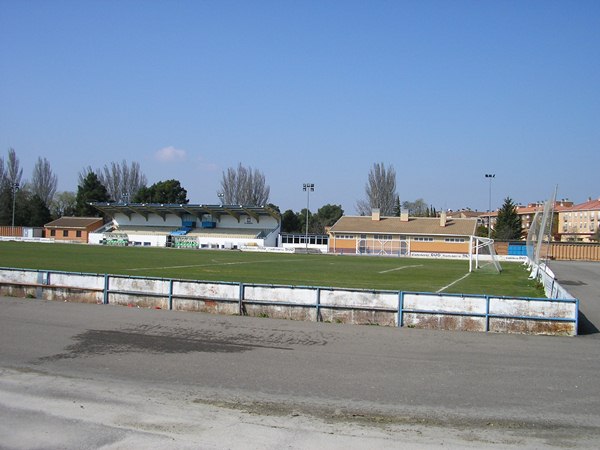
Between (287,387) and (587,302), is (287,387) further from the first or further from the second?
(587,302)

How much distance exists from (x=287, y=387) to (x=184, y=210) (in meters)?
90.2

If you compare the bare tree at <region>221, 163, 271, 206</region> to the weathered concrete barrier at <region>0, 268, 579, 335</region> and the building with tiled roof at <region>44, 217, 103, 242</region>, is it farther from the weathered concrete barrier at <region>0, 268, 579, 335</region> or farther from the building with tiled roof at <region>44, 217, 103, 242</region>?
the weathered concrete barrier at <region>0, 268, 579, 335</region>

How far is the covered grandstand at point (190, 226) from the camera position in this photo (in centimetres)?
9006

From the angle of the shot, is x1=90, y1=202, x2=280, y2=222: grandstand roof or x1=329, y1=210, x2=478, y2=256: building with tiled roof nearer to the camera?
x1=329, y1=210, x2=478, y2=256: building with tiled roof

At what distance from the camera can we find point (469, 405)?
8078mm

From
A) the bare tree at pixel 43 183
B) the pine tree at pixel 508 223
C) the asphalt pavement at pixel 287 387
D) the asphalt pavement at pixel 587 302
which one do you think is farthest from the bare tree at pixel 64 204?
the asphalt pavement at pixel 287 387

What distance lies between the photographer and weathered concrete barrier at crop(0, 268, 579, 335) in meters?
14.4

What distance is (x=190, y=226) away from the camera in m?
97.4

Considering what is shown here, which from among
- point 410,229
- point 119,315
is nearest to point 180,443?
point 119,315

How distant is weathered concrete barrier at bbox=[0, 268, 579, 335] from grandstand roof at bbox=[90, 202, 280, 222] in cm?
7364

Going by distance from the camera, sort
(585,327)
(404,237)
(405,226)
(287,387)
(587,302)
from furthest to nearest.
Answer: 1. (405,226)
2. (404,237)
3. (587,302)
4. (585,327)
5. (287,387)

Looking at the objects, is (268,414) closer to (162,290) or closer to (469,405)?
(469,405)

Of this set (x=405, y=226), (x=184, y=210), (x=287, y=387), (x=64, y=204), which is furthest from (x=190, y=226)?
(x=287, y=387)

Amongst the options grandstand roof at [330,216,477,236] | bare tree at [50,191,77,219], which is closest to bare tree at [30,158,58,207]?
bare tree at [50,191,77,219]
